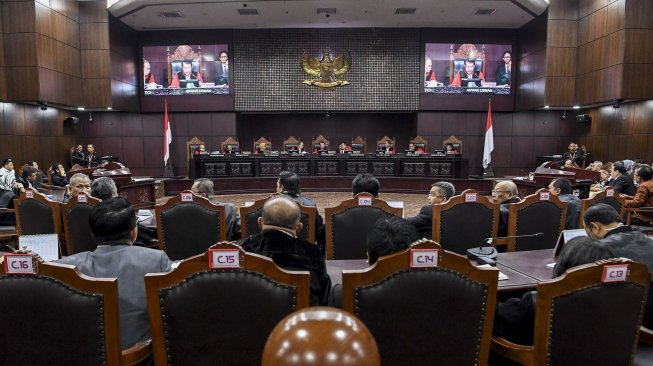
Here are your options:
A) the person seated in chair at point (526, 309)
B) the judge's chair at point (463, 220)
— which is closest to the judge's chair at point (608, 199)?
the judge's chair at point (463, 220)

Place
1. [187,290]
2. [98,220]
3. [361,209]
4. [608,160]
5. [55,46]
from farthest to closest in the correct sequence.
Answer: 1. [608,160]
2. [55,46]
3. [361,209]
4. [98,220]
5. [187,290]

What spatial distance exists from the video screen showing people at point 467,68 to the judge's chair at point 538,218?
9.85 meters

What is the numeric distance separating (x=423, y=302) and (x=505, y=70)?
13.0 metres

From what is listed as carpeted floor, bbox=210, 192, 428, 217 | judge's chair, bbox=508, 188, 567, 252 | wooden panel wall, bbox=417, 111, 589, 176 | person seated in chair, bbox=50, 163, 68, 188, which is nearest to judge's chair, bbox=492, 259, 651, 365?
judge's chair, bbox=508, 188, 567, 252

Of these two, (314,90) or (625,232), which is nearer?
(625,232)

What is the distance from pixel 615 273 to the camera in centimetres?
142

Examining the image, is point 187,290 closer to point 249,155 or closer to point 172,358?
point 172,358

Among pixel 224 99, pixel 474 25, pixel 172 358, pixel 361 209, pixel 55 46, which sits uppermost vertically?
pixel 474 25

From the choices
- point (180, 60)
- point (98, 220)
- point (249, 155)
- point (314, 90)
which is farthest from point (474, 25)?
point (98, 220)

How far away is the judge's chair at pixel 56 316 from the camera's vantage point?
1311 millimetres

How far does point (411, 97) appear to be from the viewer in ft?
41.8

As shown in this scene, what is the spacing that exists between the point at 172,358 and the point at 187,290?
270 mm

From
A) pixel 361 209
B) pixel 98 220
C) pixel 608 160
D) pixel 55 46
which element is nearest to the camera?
pixel 98 220

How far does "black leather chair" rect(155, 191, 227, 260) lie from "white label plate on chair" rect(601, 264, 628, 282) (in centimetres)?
240
